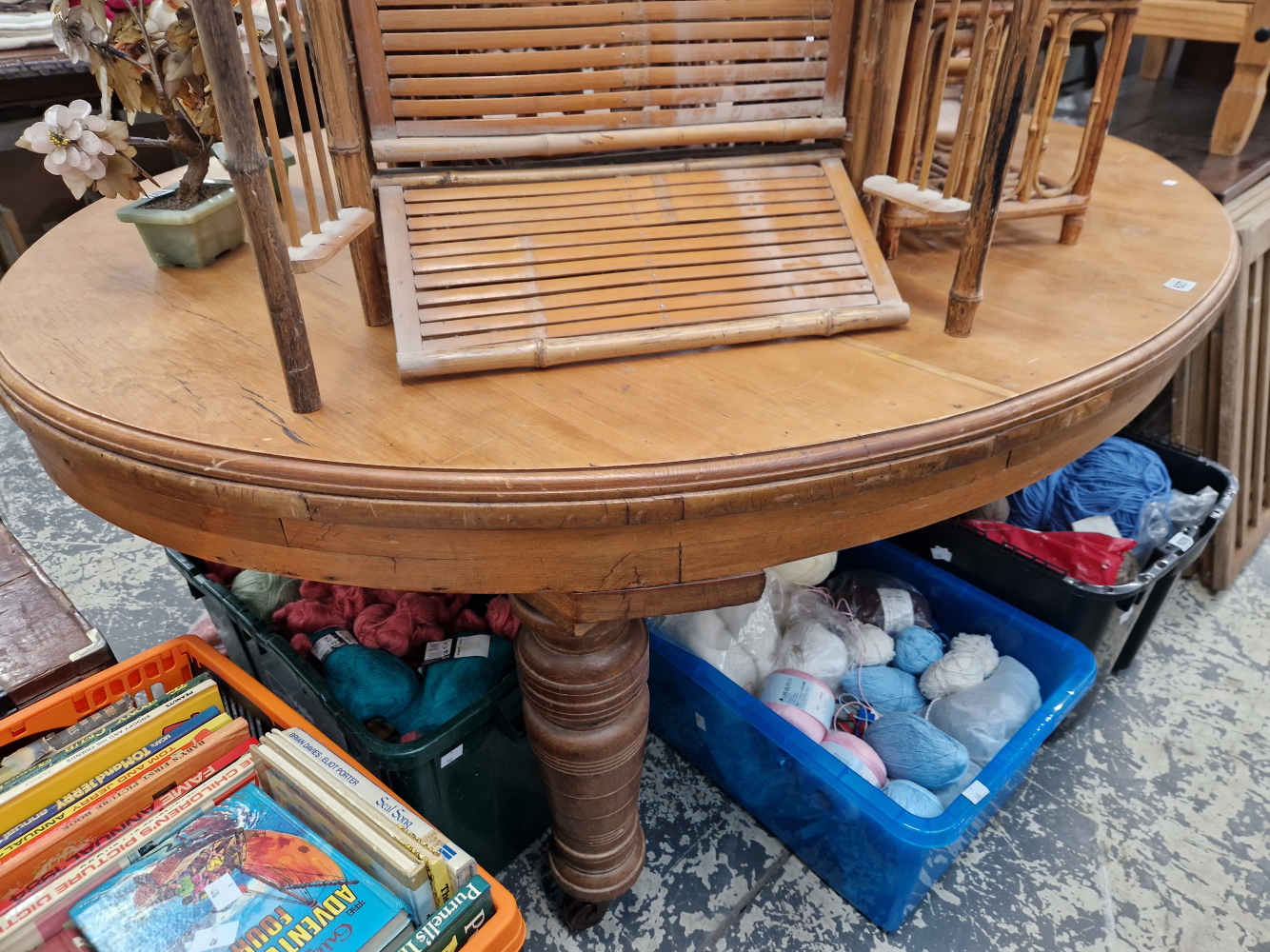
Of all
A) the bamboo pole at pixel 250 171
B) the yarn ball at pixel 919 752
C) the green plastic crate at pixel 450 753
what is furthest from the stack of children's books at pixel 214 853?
the yarn ball at pixel 919 752

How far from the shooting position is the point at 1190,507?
1.46 m

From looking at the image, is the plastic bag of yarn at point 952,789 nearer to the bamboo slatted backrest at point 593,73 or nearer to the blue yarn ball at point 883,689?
the blue yarn ball at point 883,689

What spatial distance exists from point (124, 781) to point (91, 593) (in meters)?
0.98

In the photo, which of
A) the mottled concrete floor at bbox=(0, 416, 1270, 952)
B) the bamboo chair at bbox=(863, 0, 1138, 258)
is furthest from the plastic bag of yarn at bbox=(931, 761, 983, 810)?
the bamboo chair at bbox=(863, 0, 1138, 258)

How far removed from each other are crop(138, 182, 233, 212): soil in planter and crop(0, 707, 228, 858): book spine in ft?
2.02

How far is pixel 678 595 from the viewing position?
728mm

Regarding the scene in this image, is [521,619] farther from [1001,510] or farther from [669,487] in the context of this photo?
[1001,510]

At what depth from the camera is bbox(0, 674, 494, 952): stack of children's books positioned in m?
0.73

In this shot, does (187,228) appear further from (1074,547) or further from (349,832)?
(1074,547)

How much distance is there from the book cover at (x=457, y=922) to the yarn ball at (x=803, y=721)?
0.54m

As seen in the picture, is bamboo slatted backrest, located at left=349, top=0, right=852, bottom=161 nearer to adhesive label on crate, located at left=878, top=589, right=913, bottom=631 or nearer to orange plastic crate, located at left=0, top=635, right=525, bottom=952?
orange plastic crate, located at left=0, top=635, right=525, bottom=952

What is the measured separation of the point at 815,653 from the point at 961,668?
23 cm

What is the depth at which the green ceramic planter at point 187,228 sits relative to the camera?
101 centimetres

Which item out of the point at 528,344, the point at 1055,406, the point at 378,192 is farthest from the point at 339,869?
the point at 1055,406
